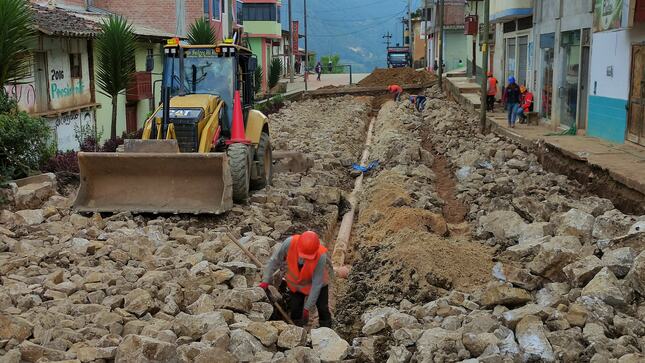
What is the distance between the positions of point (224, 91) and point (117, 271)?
4.82 metres

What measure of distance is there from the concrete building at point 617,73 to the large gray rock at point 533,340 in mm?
9916

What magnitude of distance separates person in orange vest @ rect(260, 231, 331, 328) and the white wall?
10.7m

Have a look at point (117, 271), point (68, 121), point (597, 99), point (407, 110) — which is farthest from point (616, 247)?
point (407, 110)

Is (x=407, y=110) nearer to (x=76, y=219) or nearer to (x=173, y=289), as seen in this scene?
(x=76, y=219)

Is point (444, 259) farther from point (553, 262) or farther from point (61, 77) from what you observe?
point (61, 77)

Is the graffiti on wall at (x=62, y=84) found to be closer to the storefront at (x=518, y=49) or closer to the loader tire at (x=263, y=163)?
the loader tire at (x=263, y=163)

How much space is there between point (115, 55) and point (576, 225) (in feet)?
39.1

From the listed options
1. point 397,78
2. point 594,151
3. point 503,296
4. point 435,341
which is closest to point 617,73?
point 594,151

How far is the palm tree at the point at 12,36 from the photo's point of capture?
12.1 meters

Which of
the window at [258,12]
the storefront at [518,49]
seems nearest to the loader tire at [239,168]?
the storefront at [518,49]

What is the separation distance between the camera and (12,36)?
12148 millimetres

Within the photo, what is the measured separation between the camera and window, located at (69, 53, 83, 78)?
19.5 m

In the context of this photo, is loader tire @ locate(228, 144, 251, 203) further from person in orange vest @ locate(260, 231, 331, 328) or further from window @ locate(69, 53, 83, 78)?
window @ locate(69, 53, 83, 78)

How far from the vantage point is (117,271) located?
26.2 feet
